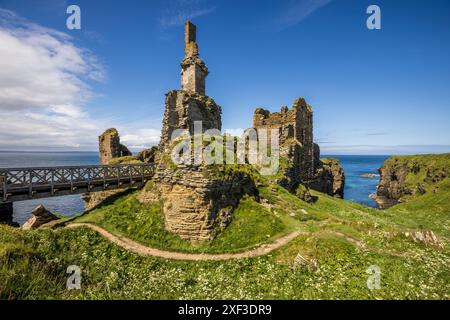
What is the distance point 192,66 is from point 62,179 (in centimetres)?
2330

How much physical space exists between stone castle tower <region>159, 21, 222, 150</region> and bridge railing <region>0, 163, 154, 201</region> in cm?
598

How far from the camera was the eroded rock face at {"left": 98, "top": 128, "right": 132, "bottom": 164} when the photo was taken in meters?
36.1

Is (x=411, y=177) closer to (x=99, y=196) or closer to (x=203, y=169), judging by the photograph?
(x=203, y=169)

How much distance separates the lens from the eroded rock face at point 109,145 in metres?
36.1

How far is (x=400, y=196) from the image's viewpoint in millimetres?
68000

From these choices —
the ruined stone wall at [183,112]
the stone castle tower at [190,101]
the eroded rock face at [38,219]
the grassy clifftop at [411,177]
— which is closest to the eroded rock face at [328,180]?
the grassy clifftop at [411,177]

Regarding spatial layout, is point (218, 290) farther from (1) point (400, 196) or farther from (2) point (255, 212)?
(1) point (400, 196)

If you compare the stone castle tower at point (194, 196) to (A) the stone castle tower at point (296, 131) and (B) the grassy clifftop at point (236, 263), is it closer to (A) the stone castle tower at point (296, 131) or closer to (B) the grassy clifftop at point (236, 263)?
(B) the grassy clifftop at point (236, 263)

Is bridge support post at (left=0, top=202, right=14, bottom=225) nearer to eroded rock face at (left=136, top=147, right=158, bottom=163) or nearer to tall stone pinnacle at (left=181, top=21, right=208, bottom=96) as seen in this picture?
eroded rock face at (left=136, top=147, right=158, bottom=163)

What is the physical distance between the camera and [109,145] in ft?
119

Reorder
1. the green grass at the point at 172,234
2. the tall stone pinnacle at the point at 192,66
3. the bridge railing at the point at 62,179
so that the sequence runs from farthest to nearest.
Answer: the tall stone pinnacle at the point at 192,66 → the bridge railing at the point at 62,179 → the green grass at the point at 172,234

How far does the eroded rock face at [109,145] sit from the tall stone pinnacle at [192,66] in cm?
1311
